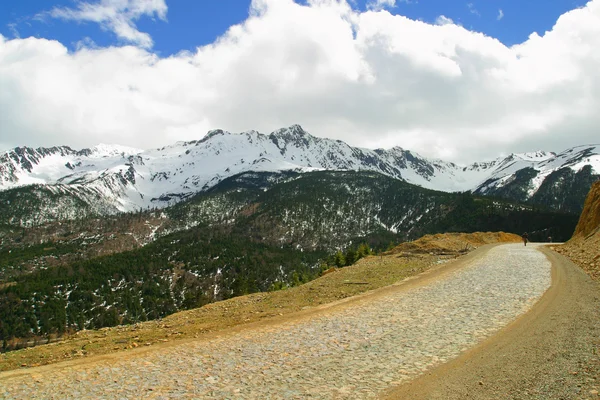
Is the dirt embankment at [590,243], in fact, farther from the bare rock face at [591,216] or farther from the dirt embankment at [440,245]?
the dirt embankment at [440,245]

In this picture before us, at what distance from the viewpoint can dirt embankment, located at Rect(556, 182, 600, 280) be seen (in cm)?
2592

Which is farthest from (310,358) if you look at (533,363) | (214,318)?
(214,318)

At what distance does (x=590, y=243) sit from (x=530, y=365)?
94.8 feet

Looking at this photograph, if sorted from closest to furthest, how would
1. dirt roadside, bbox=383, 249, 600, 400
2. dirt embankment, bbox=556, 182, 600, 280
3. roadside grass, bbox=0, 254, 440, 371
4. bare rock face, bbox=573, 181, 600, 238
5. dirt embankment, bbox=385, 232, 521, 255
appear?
dirt roadside, bbox=383, 249, 600, 400, roadside grass, bbox=0, 254, 440, 371, dirt embankment, bbox=556, 182, 600, 280, bare rock face, bbox=573, 181, 600, 238, dirt embankment, bbox=385, 232, 521, 255

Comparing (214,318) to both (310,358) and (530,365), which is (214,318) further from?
(530,365)

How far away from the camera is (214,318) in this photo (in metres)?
18.8

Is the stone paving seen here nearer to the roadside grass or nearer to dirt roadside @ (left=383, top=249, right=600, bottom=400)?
dirt roadside @ (left=383, top=249, right=600, bottom=400)

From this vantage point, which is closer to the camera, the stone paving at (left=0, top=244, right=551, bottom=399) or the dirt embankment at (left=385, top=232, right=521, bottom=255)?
the stone paving at (left=0, top=244, right=551, bottom=399)

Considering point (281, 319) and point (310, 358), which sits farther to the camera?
point (281, 319)

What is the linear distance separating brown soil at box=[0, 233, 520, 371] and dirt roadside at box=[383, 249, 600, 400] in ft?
29.0

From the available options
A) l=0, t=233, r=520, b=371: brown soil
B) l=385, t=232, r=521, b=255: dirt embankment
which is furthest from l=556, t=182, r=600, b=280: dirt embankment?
l=385, t=232, r=521, b=255: dirt embankment

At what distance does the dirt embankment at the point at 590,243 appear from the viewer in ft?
85.0

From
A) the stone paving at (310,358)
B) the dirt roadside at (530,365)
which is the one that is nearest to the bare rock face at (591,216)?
the stone paving at (310,358)

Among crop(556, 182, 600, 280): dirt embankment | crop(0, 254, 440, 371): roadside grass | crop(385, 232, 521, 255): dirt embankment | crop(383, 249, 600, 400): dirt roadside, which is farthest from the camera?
crop(385, 232, 521, 255): dirt embankment
